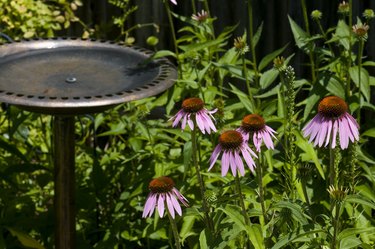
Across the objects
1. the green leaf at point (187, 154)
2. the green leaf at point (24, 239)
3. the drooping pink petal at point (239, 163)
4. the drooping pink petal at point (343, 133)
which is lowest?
the green leaf at point (24, 239)

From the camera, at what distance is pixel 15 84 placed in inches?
138

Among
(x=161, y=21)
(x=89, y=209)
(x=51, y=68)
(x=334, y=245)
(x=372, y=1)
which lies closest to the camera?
(x=334, y=245)

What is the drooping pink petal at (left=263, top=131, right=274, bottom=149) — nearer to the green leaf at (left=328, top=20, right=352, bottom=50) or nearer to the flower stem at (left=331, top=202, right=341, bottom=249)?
the flower stem at (left=331, top=202, right=341, bottom=249)

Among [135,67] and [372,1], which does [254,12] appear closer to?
[372,1]

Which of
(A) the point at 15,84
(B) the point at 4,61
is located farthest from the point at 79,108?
(B) the point at 4,61

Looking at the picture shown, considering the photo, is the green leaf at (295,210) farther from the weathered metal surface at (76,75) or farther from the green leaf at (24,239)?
the green leaf at (24,239)

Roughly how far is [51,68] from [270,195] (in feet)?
3.58

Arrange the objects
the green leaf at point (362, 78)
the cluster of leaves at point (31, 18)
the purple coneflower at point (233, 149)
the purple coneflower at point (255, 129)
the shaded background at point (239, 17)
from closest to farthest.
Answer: the purple coneflower at point (233, 149)
the purple coneflower at point (255, 129)
the green leaf at point (362, 78)
the shaded background at point (239, 17)
the cluster of leaves at point (31, 18)

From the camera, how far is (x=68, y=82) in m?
3.55

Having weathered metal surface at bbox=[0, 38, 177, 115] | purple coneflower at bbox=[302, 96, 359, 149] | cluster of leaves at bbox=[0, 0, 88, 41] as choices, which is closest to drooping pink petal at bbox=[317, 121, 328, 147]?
purple coneflower at bbox=[302, 96, 359, 149]

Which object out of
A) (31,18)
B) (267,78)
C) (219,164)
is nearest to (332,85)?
(267,78)

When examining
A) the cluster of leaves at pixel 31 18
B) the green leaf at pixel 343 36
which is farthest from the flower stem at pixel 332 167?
the cluster of leaves at pixel 31 18

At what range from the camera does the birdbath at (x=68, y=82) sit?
10.8 feet

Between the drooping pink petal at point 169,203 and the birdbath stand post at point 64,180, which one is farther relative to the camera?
the birdbath stand post at point 64,180
